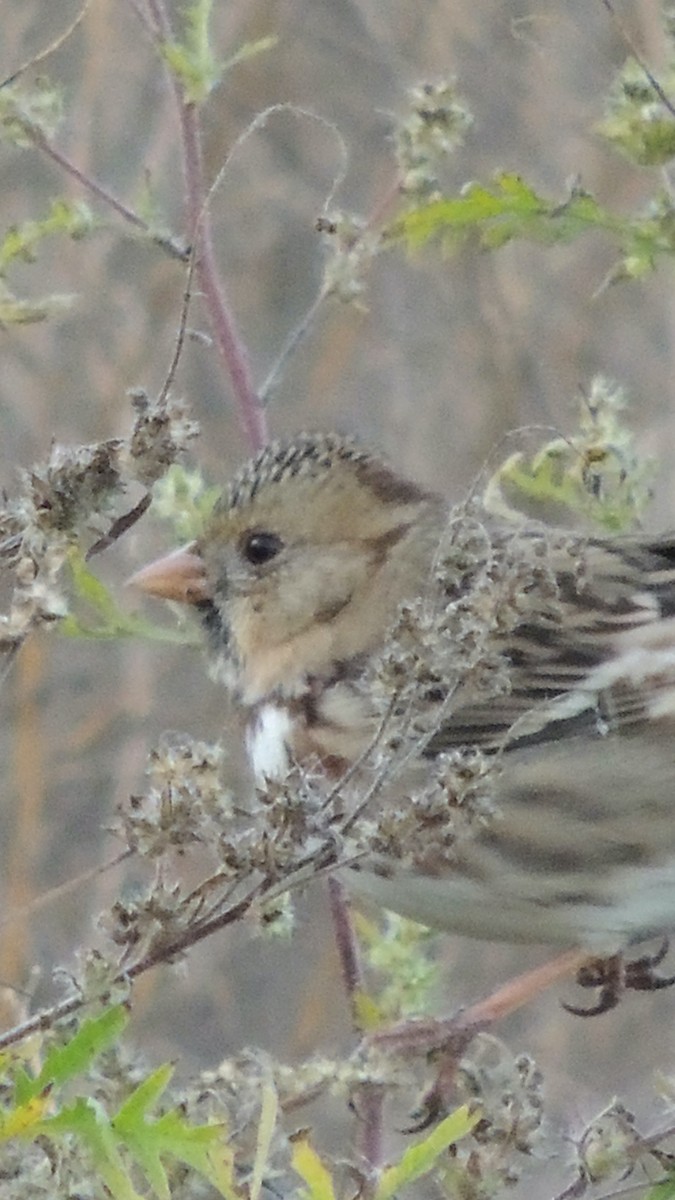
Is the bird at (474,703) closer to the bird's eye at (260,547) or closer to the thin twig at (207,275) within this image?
the bird's eye at (260,547)

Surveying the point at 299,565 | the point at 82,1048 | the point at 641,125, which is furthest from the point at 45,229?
the point at 82,1048

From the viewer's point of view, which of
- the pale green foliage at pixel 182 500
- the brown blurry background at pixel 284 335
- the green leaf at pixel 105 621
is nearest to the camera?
the green leaf at pixel 105 621

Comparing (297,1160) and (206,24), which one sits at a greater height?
(206,24)

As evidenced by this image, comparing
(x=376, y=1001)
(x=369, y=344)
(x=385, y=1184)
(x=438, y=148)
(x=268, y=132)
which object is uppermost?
(x=268, y=132)

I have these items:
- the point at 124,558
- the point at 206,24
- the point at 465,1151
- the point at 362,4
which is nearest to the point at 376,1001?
the point at 465,1151

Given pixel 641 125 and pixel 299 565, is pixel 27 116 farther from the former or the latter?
pixel 299 565

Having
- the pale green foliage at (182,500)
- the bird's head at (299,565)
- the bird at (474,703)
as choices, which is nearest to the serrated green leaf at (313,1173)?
the bird at (474,703)

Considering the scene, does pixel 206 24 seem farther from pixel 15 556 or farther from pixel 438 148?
pixel 15 556
